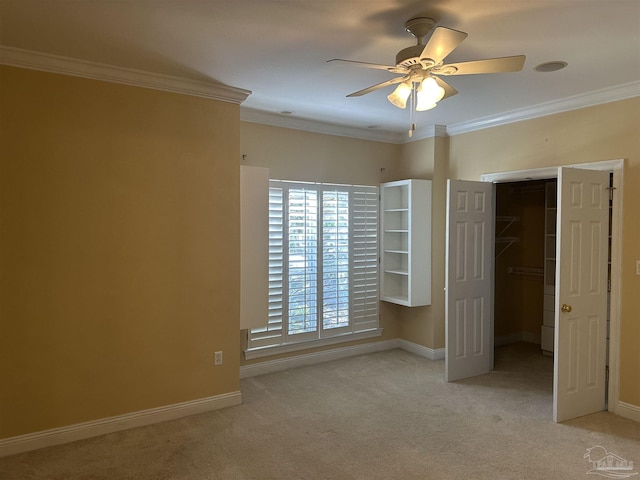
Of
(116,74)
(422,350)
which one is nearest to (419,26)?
(116,74)

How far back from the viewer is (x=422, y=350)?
5297 mm

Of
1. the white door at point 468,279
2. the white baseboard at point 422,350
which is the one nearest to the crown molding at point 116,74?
the white door at point 468,279

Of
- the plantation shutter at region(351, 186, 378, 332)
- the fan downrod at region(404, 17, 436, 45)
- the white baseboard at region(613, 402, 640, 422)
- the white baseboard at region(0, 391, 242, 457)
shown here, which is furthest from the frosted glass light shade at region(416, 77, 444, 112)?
the white baseboard at region(613, 402, 640, 422)

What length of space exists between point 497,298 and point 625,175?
2.74 meters

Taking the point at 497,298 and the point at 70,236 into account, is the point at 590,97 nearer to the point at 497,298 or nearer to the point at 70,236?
the point at 497,298

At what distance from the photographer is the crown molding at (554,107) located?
357 cm

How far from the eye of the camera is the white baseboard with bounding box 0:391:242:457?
117 inches

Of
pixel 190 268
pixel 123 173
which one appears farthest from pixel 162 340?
pixel 123 173

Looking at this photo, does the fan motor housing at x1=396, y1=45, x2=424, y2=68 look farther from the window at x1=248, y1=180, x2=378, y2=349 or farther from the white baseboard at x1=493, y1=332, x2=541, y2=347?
the white baseboard at x1=493, y1=332, x2=541, y2=347

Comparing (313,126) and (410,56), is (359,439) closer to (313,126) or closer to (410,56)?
(410,56)

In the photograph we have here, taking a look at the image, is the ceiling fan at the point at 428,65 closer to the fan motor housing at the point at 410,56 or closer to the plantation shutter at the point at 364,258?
the fan motor housing at the point at 410,56

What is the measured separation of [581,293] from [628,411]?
103cm

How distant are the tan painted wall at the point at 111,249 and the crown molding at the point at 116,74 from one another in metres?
0.05

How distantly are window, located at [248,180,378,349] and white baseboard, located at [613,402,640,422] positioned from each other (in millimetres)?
2535
